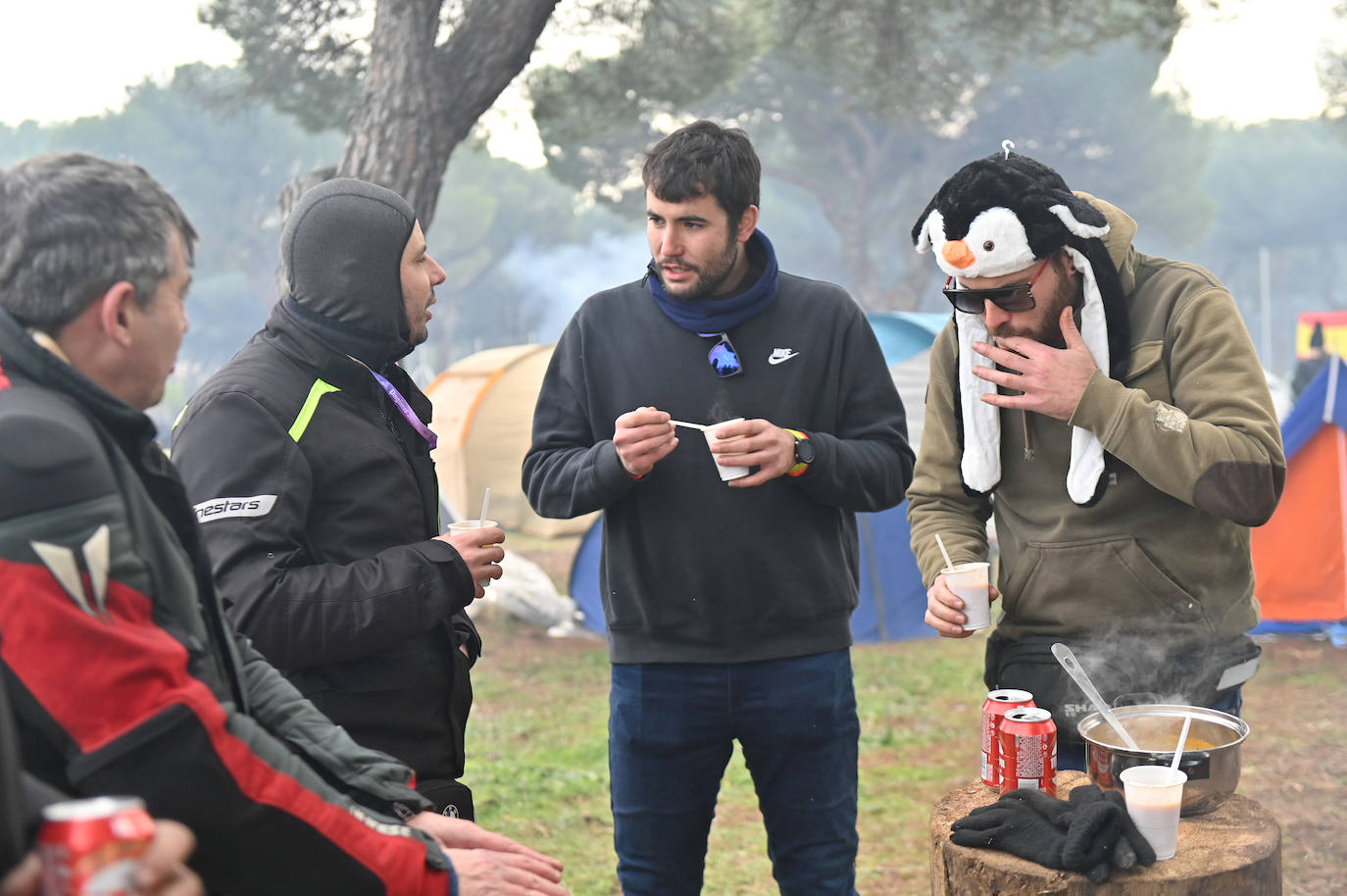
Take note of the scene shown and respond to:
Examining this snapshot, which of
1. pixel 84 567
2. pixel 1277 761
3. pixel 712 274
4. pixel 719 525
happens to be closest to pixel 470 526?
pixel 719 525

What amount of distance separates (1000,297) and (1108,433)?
1.31 feet

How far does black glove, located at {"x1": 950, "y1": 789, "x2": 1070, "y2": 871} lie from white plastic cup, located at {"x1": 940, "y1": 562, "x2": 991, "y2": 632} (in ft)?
1.49

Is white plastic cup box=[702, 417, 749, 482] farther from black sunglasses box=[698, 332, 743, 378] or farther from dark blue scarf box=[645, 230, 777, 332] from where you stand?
dark blue scarf box=[645, 230, 777, 332]

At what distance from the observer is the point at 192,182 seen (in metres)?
47.0

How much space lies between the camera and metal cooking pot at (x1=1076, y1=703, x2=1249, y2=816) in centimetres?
238

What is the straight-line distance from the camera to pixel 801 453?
294 cm

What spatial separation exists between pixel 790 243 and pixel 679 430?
195 feet

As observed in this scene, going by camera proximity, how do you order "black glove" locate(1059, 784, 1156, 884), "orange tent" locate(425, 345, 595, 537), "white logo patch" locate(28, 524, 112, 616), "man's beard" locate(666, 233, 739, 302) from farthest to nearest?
"orange tent" locate(425, 345, 595, 537)
"man's beard" locate(666, 233, 739, 302)
"black glove" locate(1059, 784, 1156, 884)
"white logo patch" locate(28, 524, 112, 616)

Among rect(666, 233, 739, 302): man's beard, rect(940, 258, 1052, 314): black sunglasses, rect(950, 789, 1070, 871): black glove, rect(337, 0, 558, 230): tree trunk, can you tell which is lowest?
rect(950, 789, 1070, 871): black glove

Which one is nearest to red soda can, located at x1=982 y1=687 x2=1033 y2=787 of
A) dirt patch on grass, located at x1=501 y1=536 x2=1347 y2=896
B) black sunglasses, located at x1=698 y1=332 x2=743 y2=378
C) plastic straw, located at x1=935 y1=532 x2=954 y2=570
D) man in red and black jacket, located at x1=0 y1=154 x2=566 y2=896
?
plastic straw, located at x1=935 y1=532 x2=954 y2=570

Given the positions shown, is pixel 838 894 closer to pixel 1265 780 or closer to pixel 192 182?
pixel 1265 780

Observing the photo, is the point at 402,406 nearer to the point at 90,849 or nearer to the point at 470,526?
the point at 470,526

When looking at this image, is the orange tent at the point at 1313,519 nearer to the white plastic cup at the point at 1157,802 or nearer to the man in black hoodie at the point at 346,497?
the white plastic cup at the point at 1157,802

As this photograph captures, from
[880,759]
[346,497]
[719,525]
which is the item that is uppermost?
[346,497]
